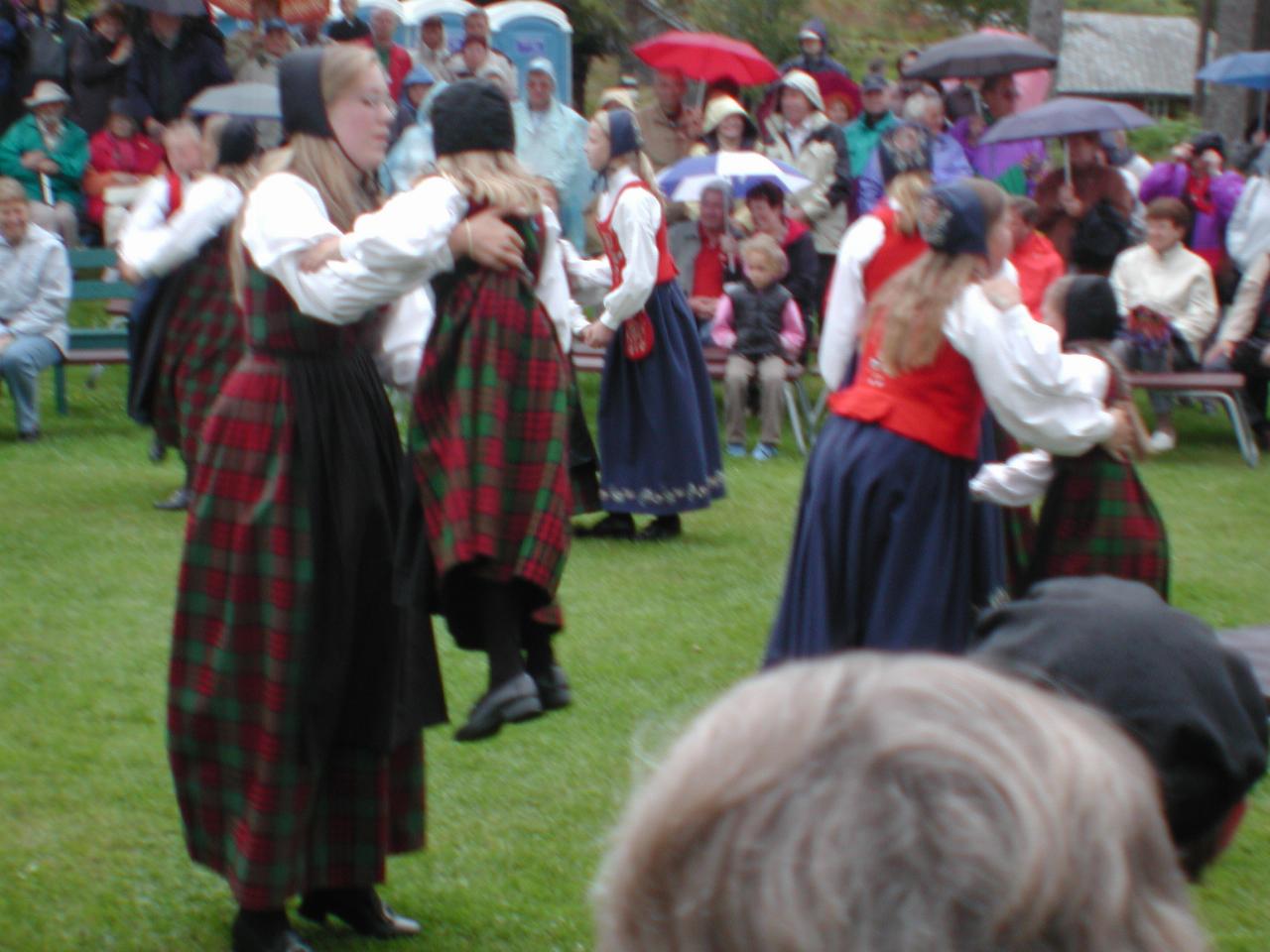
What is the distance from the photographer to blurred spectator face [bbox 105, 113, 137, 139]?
12617 millimetres

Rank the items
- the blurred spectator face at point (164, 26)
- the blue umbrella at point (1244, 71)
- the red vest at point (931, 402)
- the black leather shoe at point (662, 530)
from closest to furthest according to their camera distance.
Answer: the red vest at point (931, 402), the black leather shoe at point (662, 530), the blurred spectator face at point (164, 26), the blue umbrella at point (1244, 71)

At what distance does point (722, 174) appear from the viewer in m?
11.5

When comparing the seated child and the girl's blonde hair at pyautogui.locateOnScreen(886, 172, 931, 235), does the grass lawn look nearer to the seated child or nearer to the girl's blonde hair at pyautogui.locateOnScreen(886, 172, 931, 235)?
the seated child

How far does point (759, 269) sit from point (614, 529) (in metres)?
2.96

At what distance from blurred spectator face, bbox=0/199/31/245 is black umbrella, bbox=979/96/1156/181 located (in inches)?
254

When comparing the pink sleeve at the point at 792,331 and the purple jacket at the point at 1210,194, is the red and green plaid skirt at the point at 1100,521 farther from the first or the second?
the purple jacket at the point at 1210,194

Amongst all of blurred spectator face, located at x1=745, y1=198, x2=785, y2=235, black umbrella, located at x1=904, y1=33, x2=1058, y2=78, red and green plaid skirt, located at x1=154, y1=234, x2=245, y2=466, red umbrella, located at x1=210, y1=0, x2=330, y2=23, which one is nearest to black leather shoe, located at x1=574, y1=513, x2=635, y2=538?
red and green plaid skirt, located at x1=154, y1=234, x2=245, y2=466

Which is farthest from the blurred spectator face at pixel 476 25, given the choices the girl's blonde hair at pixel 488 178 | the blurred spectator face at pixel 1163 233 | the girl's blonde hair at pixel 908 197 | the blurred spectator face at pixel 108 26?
the girl's blonde hair at pixel 488 178

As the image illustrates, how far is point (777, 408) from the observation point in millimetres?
10242

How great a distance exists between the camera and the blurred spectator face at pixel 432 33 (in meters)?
13.9

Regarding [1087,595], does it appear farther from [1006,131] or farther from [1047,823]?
[1006,131]

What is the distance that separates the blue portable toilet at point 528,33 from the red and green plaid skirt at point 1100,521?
1262cm

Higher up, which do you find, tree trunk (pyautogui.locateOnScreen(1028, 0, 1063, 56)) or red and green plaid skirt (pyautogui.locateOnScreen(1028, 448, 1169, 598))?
tree trunk (pyautogui.locateOnScreen(1028, 0, 1063, 56))

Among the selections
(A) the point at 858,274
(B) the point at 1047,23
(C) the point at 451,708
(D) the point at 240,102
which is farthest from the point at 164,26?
(A) the point at 858,274
